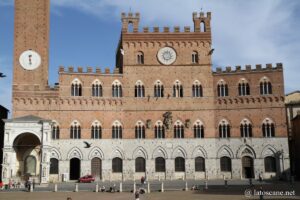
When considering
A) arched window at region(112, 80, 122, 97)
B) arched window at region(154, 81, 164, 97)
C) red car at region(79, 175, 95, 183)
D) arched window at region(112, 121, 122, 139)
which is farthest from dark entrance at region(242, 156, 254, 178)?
red car at region(79, 175, 95, 183)

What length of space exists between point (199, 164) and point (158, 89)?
1072cm

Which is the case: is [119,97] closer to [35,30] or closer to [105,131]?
[105,131]

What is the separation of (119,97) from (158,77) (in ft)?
18.5

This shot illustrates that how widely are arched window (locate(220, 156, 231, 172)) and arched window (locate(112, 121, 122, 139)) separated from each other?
1301 centimetres

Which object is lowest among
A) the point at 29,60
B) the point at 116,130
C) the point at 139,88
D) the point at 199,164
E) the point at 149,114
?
the point at 199,164

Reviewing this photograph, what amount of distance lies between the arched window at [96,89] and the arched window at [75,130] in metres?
4.26

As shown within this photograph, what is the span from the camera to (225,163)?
47062 millimetres

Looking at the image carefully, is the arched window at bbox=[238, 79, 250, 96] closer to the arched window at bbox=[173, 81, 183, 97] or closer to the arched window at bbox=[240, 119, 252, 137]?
the arched window at bbox=[240, 119, 252, 137]

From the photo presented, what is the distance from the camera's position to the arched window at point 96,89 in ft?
157

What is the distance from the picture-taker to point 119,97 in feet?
158

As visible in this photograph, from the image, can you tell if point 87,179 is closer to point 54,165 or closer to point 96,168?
point 96,168

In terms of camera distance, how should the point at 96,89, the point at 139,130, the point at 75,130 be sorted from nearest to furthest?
the point at 75,130, the point at 139,130, the point at 96,89

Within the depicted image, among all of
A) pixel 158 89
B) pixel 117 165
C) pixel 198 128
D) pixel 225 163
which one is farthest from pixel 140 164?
pixel 225 163

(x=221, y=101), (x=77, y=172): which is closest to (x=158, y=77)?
(x=221, y=101)
